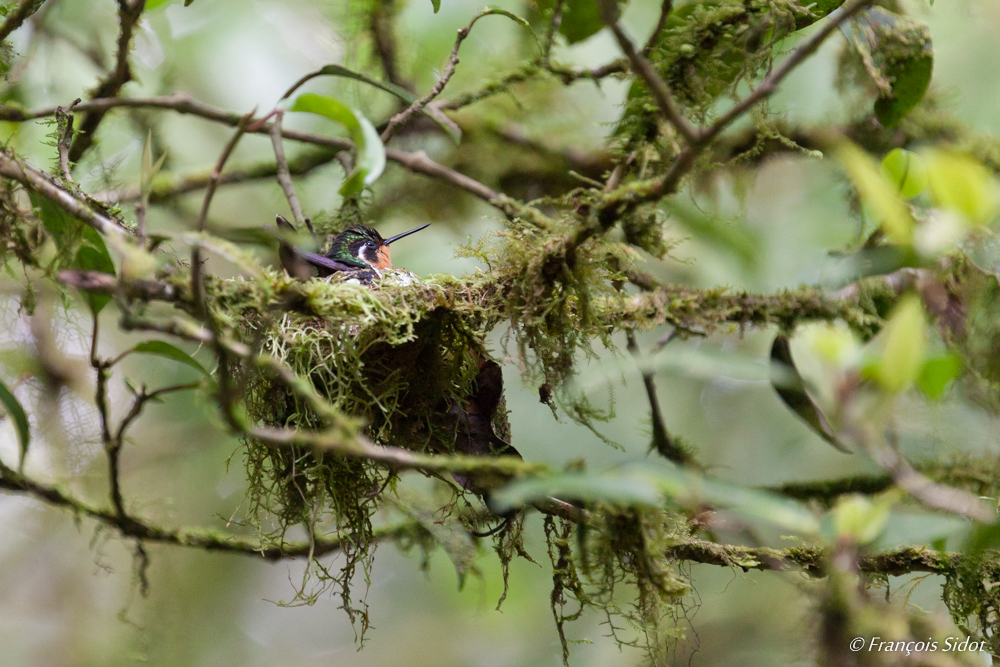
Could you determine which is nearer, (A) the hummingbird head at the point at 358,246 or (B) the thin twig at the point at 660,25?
(B) the thin twig at the point at 660,25

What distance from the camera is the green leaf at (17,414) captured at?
1480 millimetres

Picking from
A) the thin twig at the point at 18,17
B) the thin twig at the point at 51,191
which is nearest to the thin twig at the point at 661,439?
the thin twig at the point at 51,191

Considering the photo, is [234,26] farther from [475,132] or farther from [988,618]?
[988,618]

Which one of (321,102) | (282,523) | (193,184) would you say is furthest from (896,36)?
(193,184)

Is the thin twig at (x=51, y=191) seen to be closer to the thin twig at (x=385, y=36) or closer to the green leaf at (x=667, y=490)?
the green leaf at (x=667, y=490)

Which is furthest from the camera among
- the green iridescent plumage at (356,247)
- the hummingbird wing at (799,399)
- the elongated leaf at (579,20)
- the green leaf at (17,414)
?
the green iridescent plumage at (356,247)

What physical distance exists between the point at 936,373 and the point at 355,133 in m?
1.06

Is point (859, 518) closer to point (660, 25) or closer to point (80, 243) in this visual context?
point (660, 25)

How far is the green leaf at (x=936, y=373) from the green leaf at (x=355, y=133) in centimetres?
98

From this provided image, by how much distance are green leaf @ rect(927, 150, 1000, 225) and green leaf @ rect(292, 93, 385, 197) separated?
2.44ft

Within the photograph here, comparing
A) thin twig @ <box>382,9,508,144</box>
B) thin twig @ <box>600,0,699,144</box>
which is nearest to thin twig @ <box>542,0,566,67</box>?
thin twig @ <box>382,9,508,144</box>

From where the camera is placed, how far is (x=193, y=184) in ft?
9.92

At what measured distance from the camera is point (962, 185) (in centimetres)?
75

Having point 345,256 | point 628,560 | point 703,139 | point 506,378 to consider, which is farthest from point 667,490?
point 506,378
